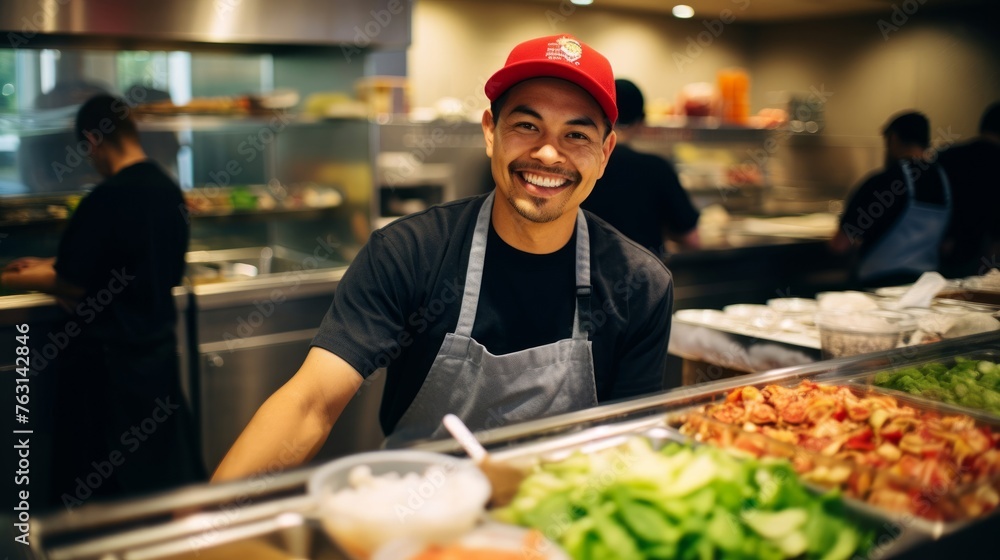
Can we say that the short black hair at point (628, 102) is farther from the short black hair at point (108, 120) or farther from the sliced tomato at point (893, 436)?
the sliced tomato at point (893, 436)

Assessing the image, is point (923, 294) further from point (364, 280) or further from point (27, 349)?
point (27, 349)

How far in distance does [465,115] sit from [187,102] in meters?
1.95

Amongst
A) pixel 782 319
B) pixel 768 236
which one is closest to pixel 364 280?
pixel 782 319

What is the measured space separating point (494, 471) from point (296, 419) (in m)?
0.52

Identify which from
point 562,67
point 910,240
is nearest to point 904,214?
point 910,240

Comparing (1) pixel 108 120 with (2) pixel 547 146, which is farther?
(1) pixel 108 120

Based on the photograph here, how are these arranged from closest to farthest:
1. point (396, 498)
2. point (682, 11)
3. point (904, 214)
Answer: point (396, 498) < point (904, 214) < point (682, 11)

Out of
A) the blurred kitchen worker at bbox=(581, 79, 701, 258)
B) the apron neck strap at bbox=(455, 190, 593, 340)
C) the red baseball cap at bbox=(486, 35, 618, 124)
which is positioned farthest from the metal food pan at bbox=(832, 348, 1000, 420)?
the blurred kitchen worker at bbox=(581, 79, 701, 258)

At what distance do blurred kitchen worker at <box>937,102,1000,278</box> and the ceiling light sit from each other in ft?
8.66

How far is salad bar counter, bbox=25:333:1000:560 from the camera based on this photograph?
988 millimetres

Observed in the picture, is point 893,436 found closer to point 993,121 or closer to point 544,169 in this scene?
point 544,169

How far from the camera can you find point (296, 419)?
1554 millimetres

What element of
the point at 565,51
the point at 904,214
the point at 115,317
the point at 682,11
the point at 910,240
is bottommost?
the point at 115,317

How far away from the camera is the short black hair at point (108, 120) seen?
11.4ft
